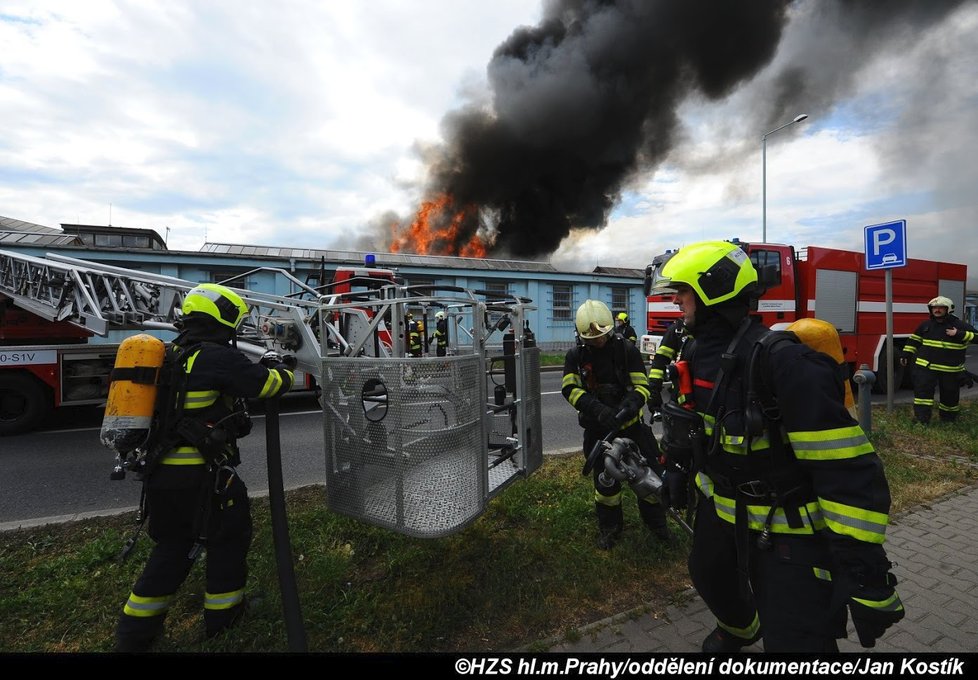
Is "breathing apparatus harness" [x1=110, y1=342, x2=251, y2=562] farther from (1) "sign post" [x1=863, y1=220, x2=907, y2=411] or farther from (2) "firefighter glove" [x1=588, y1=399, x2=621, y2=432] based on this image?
(1) "sign post" [x1=863, y1=220, x2=907, y2=411]

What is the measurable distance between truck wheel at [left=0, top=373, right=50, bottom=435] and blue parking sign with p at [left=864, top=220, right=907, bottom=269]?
1146 centimetres

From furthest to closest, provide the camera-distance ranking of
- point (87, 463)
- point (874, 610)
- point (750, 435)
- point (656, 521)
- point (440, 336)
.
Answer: point (440, 336)
point (87, 463)
point (656, 521)
point (750, 435)
point (874, 610)

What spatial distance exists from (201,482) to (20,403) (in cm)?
681

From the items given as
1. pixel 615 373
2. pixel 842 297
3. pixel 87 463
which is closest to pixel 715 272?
pixel 615 373

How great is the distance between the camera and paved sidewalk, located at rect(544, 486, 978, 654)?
2.29m

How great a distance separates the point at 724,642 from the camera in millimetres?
2164

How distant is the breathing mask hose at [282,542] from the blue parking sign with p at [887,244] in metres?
7.17

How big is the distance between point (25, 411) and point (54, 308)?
1.62 metres

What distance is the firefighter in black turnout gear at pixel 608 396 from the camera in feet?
10.9

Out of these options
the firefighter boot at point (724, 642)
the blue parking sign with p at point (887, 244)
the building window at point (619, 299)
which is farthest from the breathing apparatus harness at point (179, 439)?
the building window at point (619, 299)

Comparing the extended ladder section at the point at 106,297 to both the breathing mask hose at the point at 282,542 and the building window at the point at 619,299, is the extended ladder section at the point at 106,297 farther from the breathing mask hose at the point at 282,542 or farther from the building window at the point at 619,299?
the building window at the point at 619,299

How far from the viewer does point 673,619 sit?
2.53 m

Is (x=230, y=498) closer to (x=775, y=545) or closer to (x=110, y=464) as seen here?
(x=775, y=545)

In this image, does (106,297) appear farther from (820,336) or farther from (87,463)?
(820,336)
